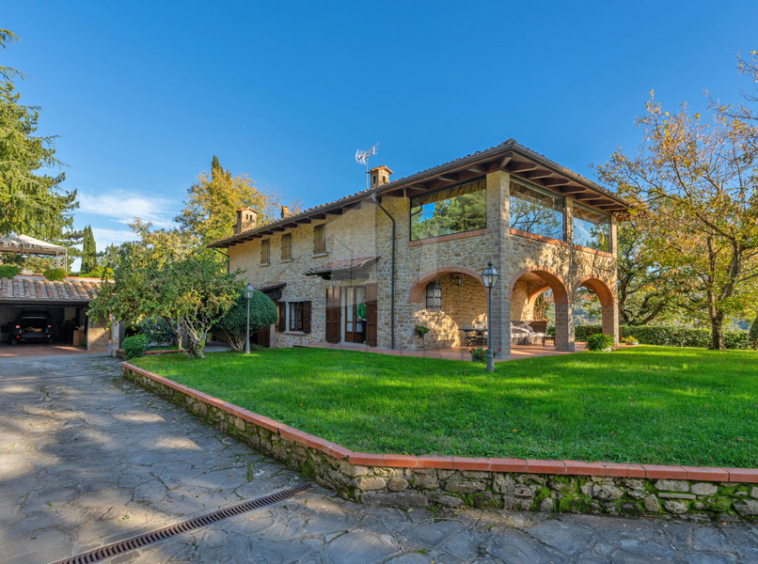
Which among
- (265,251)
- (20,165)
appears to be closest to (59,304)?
(20,165)

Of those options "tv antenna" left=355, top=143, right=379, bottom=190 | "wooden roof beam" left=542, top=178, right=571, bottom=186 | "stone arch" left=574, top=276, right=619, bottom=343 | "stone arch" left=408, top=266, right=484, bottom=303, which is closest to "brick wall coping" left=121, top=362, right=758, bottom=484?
"stone arch" left=408, top=266, right=484, bottom=303

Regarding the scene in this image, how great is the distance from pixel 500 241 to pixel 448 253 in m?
1.68

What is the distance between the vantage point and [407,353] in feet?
38.0

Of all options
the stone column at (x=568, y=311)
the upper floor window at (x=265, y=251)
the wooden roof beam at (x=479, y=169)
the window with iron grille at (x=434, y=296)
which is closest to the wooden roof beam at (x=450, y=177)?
→ the wooden roof beam at (x=479, y=169)

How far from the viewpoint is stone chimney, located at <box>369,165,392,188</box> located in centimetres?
1377

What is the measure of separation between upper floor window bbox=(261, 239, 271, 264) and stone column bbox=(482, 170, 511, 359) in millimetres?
11664

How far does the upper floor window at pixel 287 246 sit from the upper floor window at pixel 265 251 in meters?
1.41

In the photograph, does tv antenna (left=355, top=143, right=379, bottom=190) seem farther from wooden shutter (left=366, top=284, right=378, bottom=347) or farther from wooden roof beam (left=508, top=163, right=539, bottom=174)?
wooden roof beam (left=508, top=163, right=539, bottom=174)

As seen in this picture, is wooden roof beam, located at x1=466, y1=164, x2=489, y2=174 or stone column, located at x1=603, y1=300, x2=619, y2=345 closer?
wooden roof beam, located at x1=466, y1=164, x2=489, y2=174

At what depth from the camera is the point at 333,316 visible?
14555 mm

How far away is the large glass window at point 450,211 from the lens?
34.9 feet

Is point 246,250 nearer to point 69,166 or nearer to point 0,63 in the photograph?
point 69,166

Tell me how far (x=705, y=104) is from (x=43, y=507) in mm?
16220

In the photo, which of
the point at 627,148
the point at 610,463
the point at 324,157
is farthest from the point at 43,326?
the point at 627,148
